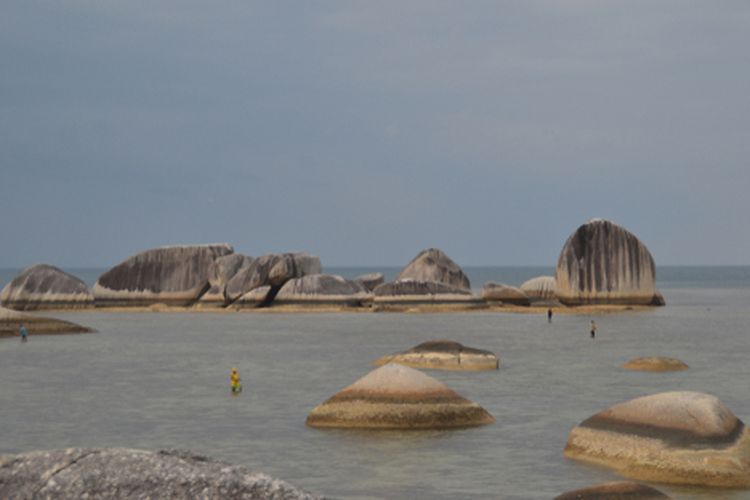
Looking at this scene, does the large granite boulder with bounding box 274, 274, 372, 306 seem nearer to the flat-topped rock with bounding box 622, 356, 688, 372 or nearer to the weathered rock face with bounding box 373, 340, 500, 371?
the flat-topped rock with bounding box 622, 356, 688, 372

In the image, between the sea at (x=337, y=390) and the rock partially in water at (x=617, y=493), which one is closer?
the rock partially in water at (x=617, y=493)

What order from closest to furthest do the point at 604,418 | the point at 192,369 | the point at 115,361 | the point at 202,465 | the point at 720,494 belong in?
the point at 202,465 → the point at 720,494 → the point at 604,418 → the point at 192,369 → the point at 115,361

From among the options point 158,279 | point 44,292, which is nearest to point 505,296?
point 158,279

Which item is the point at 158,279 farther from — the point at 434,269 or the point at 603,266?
the point at 603,266

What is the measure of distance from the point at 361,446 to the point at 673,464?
631 centimetres

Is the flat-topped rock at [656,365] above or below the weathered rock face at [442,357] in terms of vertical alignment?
below

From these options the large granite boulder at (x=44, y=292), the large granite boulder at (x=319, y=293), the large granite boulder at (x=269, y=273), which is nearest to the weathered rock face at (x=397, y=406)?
the large granite boulder at (x=319, y=293)

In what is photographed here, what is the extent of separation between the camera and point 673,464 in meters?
17.5

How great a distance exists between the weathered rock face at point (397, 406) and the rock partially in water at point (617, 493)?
933cm

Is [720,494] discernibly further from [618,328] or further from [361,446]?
[618,328]

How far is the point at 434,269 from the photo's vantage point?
309 ft

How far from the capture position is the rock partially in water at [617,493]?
1335cm

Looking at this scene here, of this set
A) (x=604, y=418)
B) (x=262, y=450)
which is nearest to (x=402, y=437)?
(x=262, y=450)

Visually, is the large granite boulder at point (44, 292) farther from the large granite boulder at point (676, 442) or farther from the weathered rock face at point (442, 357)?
the large granite boulder at point (676, 442)
